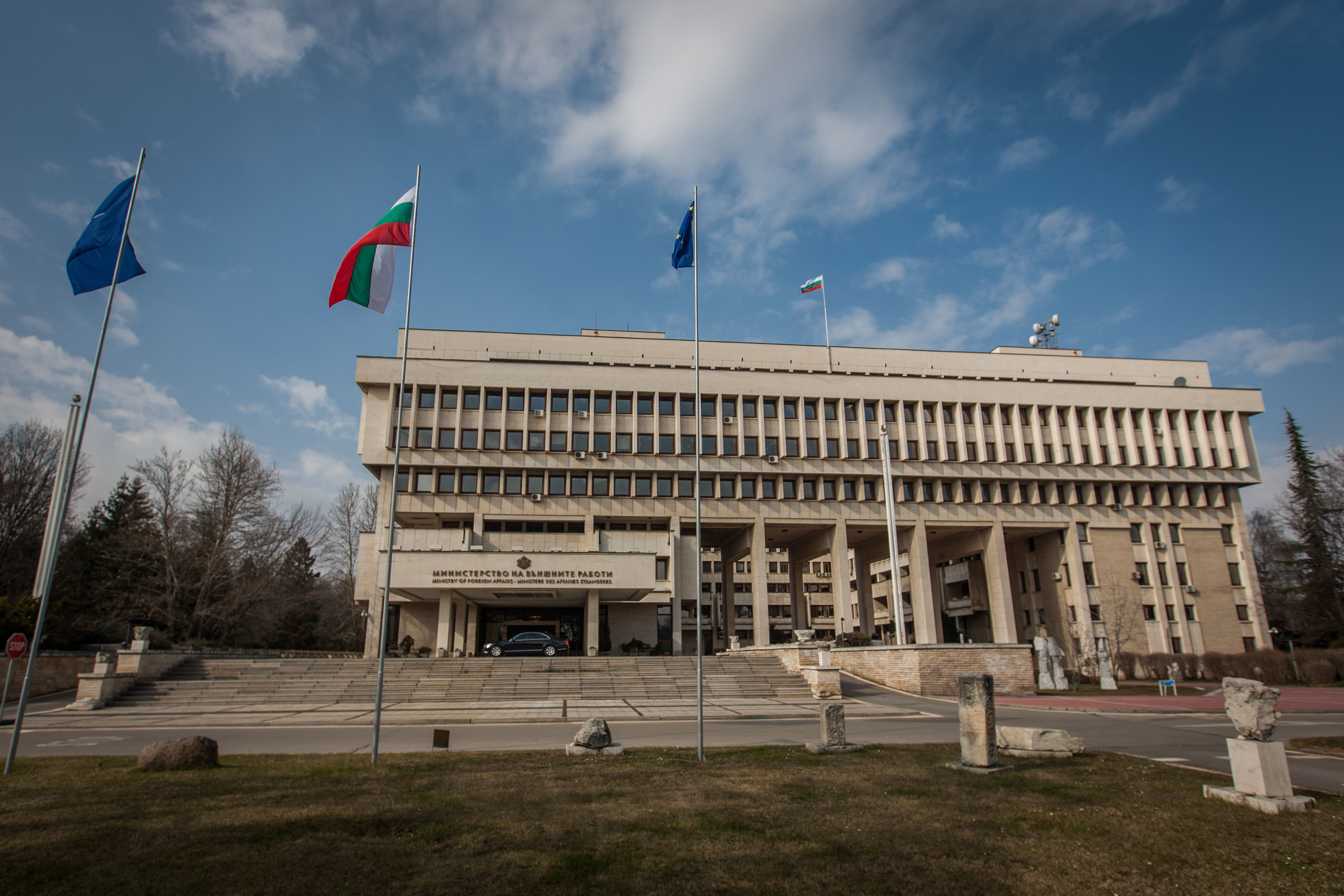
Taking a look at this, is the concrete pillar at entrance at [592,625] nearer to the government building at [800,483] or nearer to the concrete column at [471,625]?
the government building at [800,483]

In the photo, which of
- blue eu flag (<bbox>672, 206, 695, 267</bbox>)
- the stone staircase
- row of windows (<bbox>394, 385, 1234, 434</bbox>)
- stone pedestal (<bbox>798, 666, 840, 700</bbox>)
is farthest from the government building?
blue eu flag (<bbox>672, 206, 695, 267</bbox>)

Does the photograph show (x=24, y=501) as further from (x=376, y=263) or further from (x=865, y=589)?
(x=865, y=589)

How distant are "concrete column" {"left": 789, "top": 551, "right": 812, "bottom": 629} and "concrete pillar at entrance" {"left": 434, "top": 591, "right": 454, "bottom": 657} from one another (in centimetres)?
2774

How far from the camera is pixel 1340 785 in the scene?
32.3 ft

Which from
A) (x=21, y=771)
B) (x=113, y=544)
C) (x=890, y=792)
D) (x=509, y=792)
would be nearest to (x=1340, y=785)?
(x=890, y=792)

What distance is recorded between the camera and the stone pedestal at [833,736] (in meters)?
12.6

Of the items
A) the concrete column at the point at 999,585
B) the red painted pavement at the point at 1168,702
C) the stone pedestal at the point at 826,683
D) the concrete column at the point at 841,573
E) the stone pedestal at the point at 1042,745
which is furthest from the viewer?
the concrete column at the point at 999,585

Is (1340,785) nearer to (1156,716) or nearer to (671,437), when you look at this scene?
(1156,716)

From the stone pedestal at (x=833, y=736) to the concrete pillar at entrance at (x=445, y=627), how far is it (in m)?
31.6

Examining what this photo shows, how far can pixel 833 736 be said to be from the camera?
1281cm

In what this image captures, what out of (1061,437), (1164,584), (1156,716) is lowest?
(1156,716)

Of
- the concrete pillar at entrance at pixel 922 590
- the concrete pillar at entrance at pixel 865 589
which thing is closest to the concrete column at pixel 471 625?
the concrete pillar at entrance at pixel 865 589

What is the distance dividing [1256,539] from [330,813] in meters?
101

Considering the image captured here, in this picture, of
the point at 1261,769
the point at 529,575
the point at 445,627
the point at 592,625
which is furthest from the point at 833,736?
the point at 445,627
